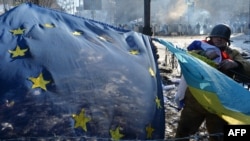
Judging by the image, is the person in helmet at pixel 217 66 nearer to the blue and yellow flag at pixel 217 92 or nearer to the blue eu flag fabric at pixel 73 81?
the blue and yellow flag at pixel 217 92

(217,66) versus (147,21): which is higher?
(147,21)

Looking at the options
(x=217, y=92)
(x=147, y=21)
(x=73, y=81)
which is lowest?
(x=217, y=92)

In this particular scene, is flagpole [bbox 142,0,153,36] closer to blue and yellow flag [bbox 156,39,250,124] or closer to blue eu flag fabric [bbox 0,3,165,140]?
blue eu flag fabric [bbox 0,3,165,140]

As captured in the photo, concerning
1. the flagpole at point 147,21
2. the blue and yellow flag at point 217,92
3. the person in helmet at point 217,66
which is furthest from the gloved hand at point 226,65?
the flagpole at point 147,21

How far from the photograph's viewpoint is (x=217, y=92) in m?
A: 3.39

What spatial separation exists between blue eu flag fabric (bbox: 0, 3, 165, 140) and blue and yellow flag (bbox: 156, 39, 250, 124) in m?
0.37

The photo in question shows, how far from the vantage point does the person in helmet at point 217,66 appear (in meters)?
3.96

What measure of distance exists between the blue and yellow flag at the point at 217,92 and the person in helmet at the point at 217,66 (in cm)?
50

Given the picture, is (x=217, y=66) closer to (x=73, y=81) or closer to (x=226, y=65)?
(x=226, y=65)

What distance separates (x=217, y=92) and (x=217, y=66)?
0.61 meters

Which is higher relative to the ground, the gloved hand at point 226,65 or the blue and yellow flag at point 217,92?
the gloved hand at point 226,65

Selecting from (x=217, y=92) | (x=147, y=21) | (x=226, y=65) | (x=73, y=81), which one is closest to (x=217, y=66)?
(x=226, y=65)

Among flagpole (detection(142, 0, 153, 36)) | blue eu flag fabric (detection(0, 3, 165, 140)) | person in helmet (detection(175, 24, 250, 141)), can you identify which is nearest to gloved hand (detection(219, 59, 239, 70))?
person in helmet (detection(175, 24, 250, 141))

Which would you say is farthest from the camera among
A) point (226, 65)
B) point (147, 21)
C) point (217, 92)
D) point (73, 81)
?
point (147, 21)
